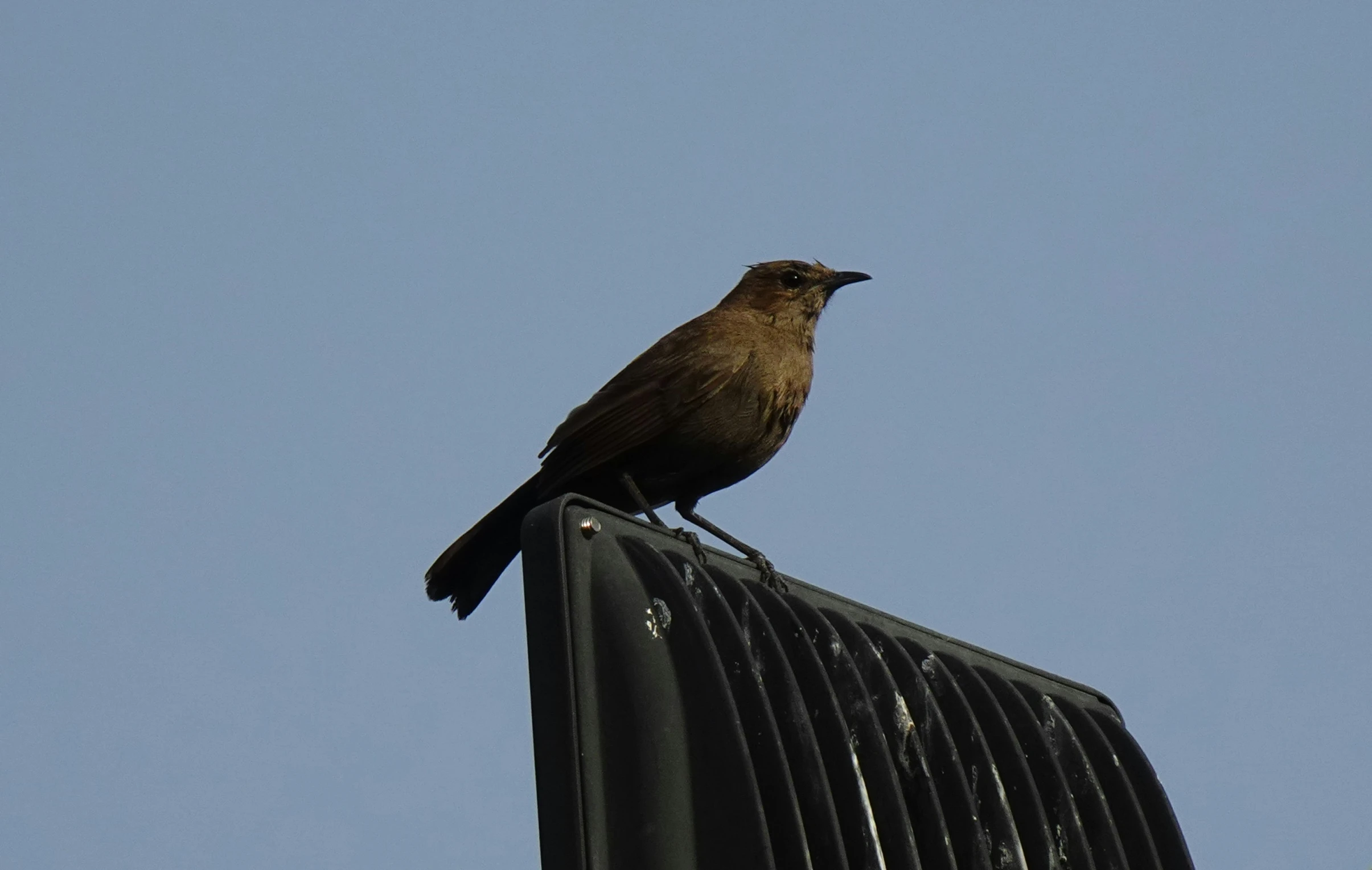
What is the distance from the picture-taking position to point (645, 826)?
2348 mm

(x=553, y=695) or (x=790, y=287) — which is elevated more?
(x=790, y=287)

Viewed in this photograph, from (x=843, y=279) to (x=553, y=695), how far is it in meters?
4.70

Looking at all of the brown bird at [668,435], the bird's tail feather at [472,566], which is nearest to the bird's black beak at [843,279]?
the brown bird at [668,435]

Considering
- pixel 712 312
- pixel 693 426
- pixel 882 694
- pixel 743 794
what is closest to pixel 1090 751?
pixel 882 694

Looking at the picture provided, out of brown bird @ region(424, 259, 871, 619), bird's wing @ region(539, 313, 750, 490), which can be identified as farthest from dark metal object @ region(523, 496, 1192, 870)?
bird's wing @ region(539, 313, 750, 490)

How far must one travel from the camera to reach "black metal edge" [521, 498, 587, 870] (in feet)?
7.54

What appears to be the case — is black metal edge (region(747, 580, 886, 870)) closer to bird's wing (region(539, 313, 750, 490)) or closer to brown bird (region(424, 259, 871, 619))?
brown bird (region(424, 259, 871, 619))

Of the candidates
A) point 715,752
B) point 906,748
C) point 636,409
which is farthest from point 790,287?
point 715,752

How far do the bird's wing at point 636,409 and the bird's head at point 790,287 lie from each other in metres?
0.83

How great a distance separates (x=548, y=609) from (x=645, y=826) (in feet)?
1.19

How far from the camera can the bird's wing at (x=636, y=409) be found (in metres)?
5.48

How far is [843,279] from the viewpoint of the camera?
Answer: 273 inches

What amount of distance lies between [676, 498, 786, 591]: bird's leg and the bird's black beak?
138 centimetres

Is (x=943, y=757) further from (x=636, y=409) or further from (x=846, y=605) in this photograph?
(x=636, y=409)
